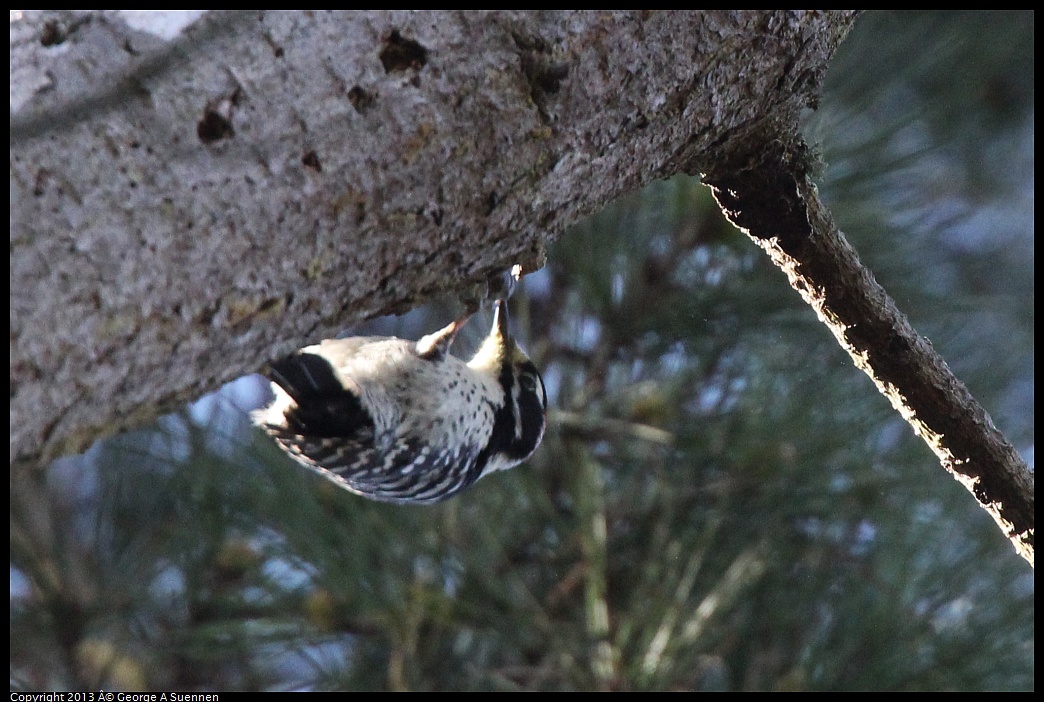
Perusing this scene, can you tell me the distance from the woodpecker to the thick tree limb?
0.48m

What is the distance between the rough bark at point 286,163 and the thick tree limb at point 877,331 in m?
0.16

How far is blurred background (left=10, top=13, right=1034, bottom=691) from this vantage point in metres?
1.89

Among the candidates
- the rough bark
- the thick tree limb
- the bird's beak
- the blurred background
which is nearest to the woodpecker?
the bird's beak

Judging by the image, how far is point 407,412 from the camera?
157 centimetres

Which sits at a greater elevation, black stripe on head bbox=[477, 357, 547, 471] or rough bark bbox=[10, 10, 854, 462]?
black stripe on head bbox=[477, 357, 547, 471]

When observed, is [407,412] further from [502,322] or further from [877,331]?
[877,331]

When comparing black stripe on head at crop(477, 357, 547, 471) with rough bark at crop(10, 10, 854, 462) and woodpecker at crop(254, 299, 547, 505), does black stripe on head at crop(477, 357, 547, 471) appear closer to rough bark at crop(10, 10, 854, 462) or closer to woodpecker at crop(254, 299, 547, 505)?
woodpecker at crop(254, 299, 547, 505)

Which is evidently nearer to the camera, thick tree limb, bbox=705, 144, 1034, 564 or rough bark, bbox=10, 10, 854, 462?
rough bark, bbox=10, 10, 854, 462

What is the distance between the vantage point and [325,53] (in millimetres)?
684

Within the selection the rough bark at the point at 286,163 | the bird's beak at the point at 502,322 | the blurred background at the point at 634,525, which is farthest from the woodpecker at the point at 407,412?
the rough bark at the point at 286,163

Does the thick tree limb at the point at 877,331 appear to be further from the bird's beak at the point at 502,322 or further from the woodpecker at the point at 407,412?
the bird's beak at the point at 502,322

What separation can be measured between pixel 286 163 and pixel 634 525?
1393 millimetres

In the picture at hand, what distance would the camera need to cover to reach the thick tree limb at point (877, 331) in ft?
3.23

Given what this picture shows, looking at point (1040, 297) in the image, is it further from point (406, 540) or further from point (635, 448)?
point (406, 540)
